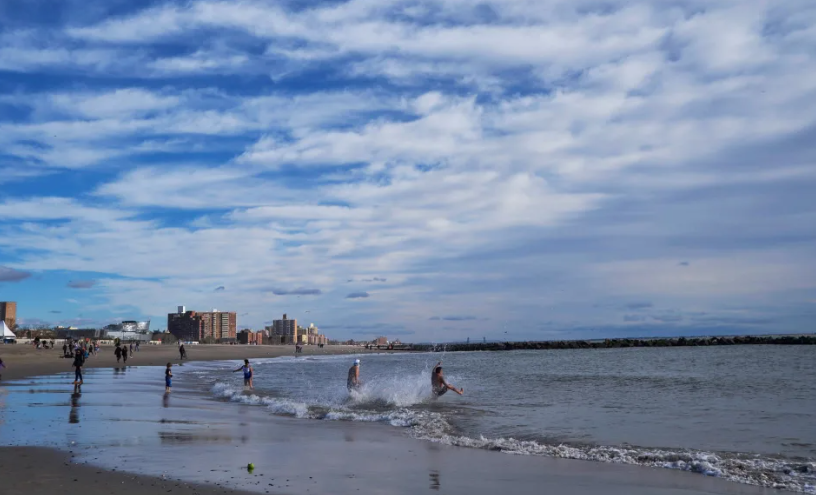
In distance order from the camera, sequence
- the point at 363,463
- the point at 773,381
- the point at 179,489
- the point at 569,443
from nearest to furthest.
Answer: the point at 179,489
the point at 363,463
the point at 569,443
the point at 773,381

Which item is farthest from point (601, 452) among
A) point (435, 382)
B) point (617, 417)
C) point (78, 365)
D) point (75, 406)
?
point (78, 365)

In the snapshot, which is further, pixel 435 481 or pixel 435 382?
pixel 435 382

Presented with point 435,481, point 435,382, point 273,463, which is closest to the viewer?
point 435,481

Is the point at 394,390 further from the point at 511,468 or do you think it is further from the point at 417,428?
the point at 511,468

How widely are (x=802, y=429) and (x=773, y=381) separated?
18962 millimetres

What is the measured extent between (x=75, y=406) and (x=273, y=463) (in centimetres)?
1078

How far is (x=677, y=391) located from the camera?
2802 centimetres

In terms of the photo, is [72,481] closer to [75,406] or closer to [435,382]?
[75,406]

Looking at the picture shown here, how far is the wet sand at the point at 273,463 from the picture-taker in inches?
353

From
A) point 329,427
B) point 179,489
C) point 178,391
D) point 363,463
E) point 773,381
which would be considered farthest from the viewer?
point 773,381

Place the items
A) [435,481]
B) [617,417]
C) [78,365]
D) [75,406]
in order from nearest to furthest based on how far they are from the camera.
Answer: [435,481], [75,406], [617,417], [78,365]

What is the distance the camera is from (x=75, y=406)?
59.5 feet

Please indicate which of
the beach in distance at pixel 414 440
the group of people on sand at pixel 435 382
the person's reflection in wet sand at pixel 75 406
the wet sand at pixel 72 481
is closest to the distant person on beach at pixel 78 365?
the person's reflection in wet sand at pixel 75 406

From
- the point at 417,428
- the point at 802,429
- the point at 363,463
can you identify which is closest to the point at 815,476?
the point at 802,429
